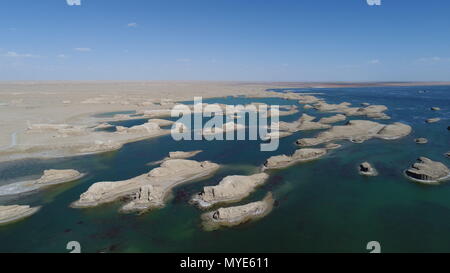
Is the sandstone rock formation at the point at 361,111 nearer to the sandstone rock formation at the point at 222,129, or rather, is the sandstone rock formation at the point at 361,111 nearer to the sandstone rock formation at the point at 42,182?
the sandstone rock formation at the point at 222,129

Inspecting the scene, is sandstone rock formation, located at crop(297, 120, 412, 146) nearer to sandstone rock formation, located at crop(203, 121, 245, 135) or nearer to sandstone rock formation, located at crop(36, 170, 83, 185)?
sandstone rock formation, located at crop(203, 121, 245, 135)

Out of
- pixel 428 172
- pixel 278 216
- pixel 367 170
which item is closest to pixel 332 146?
pixel 367 170

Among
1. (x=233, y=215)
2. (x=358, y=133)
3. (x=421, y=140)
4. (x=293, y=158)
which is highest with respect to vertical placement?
(x=358, y=133)

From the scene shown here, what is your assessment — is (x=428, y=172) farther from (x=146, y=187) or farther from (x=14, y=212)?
(x=14, y=212)

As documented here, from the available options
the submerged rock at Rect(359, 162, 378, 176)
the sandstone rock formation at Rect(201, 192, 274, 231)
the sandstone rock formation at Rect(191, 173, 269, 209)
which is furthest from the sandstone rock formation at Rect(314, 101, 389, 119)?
the sandstone rock formation at Rect(201, 192, 274, 231)

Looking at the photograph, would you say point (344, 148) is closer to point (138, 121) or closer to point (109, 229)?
point (109, 229)
